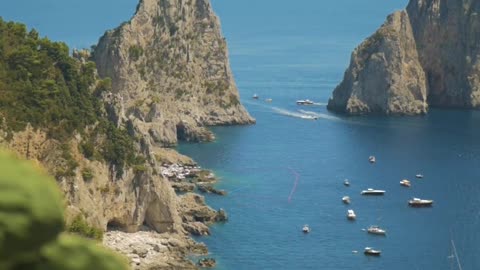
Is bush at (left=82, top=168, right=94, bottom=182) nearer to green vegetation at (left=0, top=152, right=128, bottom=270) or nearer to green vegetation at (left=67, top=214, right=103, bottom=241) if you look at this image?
green vegetation at (left=67, top=214, right=103, bottom=241)

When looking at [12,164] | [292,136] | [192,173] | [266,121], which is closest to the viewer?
[12,164]

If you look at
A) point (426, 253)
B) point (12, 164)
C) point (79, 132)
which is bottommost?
point (426, 253)

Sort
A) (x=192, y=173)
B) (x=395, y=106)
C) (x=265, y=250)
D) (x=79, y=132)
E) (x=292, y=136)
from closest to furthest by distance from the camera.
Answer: (x=79, y=132), (x=265, y=250), (x=192, y=173), (x=292, y=136), (x=395, y=106)

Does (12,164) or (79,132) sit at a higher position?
(12,164)

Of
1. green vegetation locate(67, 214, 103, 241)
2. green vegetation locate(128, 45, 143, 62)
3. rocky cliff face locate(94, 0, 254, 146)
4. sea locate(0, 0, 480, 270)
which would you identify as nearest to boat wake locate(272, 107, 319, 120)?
sea locate(0, 0, 480, 270)

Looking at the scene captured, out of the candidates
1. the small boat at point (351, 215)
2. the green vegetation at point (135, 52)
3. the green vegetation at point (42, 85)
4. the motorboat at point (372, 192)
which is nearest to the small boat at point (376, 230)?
the small boat at point (351, 215)

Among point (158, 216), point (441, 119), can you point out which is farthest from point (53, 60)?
point (441, 119)

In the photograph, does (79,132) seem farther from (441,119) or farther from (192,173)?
(441,119)

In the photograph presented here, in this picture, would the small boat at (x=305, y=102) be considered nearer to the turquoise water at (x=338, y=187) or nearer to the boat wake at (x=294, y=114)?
the turquoise water at (x=338, y=187)
